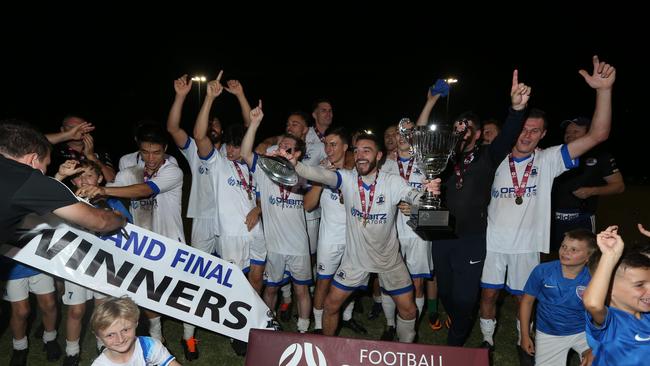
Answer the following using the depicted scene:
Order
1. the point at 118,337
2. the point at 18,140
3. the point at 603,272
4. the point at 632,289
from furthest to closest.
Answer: the point at 18,140 → the point at 118,337 → the point at 632,289 → the point at 603,272

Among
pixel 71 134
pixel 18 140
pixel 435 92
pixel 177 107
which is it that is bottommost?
pixel 18 140

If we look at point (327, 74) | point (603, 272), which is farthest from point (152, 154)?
point (327, 74)

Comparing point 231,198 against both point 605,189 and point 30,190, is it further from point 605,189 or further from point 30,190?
point 605,189

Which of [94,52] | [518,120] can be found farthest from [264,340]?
[94,52]

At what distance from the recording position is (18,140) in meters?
2.86

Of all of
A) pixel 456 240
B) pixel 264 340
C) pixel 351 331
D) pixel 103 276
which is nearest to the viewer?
pixel 264 340

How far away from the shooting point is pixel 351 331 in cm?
507

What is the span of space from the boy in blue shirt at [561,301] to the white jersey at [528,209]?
60cm

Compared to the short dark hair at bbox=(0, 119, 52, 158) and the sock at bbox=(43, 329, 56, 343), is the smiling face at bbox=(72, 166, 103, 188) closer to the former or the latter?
the short dark hair at bbox=(0, 119, 52, 158)

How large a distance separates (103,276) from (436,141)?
2856 mm

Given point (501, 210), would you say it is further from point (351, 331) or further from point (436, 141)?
point (351, 331)

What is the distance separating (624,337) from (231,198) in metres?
3.70

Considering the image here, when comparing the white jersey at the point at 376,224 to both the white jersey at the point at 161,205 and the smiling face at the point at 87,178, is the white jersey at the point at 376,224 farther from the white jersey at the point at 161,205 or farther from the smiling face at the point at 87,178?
the smiling face at the point at 87,178

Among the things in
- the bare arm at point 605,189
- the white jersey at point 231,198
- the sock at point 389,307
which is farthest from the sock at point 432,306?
the white jersey at point 231,198
